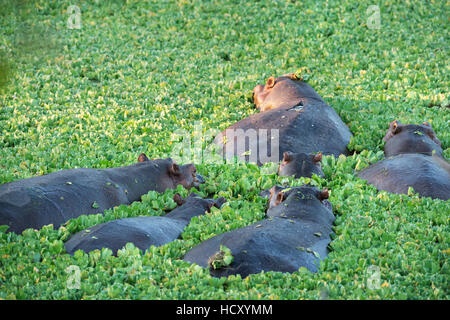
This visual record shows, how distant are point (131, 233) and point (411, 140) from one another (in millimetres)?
4357

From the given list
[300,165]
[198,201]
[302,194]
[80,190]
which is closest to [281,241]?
[302,194]

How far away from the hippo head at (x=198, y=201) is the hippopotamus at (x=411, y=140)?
2.75 m

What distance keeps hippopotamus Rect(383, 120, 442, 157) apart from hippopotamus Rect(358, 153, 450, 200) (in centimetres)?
27

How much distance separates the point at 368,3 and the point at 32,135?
357 inches

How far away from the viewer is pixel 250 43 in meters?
14.2

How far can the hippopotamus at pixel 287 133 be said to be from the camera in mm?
8812

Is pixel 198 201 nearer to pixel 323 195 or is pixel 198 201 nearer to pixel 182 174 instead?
pixel 182 174

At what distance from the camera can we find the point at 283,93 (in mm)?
10609

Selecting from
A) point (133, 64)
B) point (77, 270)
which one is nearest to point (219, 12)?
point (133, 64)

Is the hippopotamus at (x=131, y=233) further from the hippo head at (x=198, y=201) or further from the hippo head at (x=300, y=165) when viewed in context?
the hippo head at (x=300, y=165)

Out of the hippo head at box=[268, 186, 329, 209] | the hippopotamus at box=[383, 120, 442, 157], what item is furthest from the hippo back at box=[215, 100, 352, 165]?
the hippo head at box=[268, 186, 329, 209]

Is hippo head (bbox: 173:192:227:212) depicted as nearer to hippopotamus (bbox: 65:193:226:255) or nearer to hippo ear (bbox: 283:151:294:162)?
hippopotamus (bbox: 65:193:226:255)

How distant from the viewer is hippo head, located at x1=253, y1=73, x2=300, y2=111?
34.3 ft

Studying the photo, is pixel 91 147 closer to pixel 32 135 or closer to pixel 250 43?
pixel 32 135
